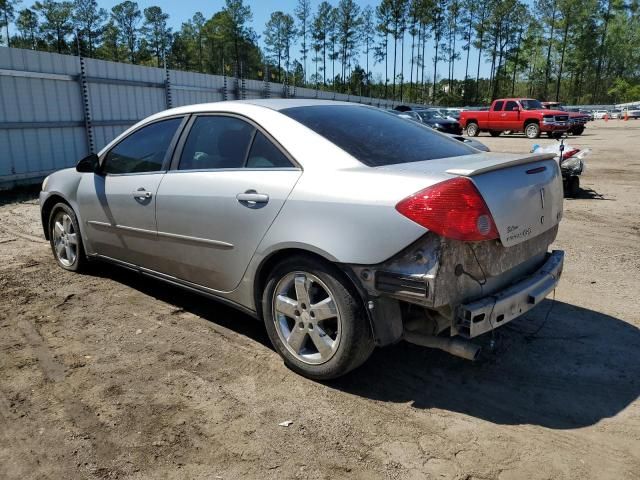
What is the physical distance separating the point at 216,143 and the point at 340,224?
135cm

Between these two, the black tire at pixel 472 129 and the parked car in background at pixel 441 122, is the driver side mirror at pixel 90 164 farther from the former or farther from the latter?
the black tire at pixel 472 129

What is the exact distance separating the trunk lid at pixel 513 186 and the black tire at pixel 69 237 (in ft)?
11.3

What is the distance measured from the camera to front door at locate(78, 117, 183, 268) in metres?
3.95

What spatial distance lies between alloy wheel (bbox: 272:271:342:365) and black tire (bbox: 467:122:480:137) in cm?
2748

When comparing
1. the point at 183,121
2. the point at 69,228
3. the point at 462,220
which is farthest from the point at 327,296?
the point at 69,228

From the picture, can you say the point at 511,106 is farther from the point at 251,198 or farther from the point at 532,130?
the point at 251,198

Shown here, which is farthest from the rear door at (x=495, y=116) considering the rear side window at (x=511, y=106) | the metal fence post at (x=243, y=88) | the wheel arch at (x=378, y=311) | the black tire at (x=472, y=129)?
the wheel arch at (x=378, y=311)

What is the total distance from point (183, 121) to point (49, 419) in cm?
220

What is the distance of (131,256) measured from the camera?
4.27m

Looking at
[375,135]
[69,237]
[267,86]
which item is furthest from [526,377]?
[267,86]

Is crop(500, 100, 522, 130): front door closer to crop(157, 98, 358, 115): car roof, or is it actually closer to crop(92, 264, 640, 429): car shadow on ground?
crop(92, 264, 640, 429): car shadow on ground

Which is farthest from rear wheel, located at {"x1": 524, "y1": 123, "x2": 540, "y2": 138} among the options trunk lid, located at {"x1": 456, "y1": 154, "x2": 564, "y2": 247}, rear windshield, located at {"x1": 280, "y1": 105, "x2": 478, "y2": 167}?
trunk lid, located at {"x1": 456, "y1": 154, "x2": 564, "y2": 247}

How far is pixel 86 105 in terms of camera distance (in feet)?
38.7

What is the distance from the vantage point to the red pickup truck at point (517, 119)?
25625 millimetres
